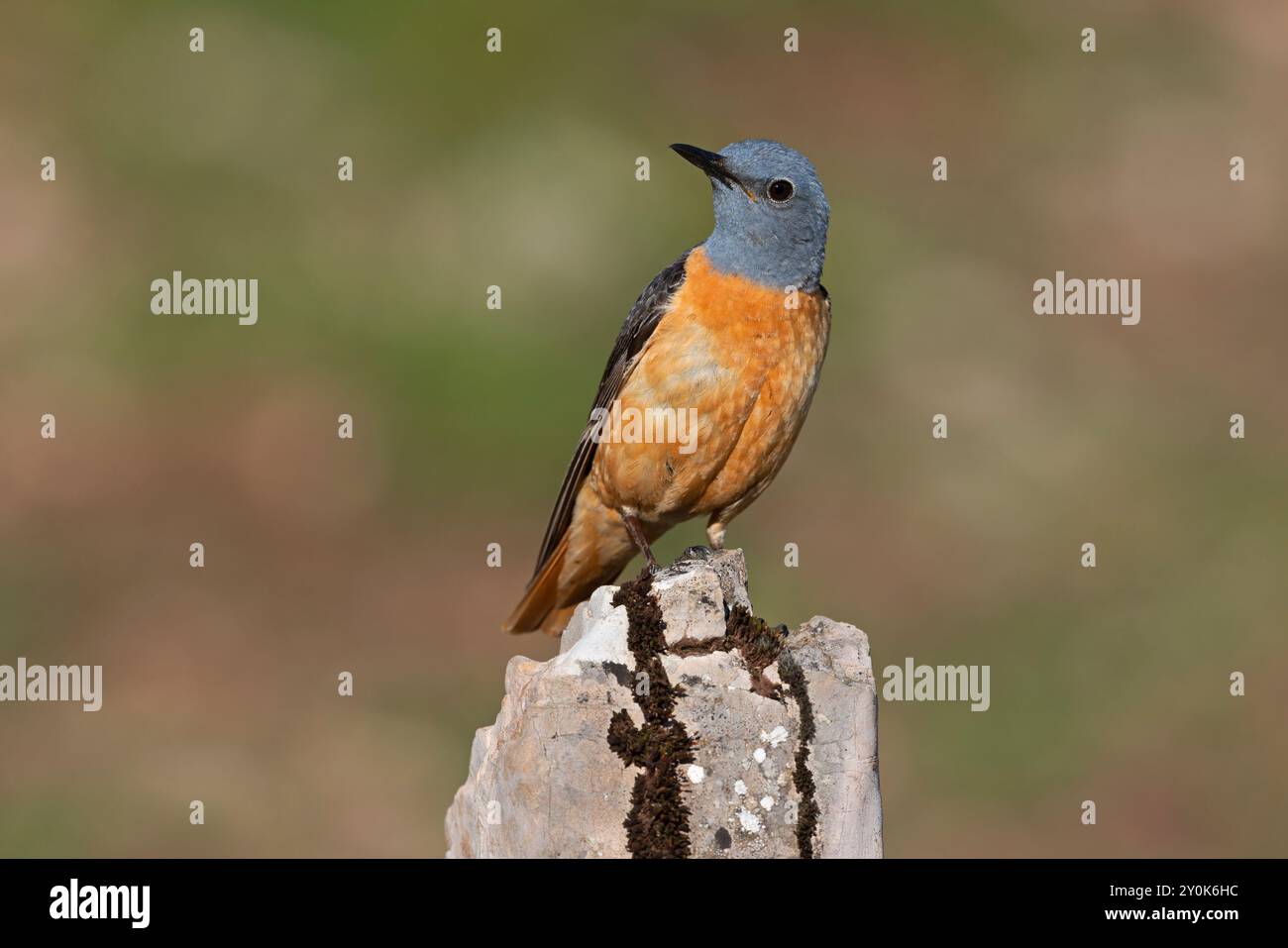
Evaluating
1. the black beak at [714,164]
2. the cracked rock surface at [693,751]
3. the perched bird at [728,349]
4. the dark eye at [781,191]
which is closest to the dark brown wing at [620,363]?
the perched bird at [728,349]

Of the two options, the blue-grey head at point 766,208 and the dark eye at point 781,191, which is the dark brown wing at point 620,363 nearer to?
the blue-grey head at point 766,208

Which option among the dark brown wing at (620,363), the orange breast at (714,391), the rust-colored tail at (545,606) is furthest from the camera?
the rust-colored tail at (545,606)

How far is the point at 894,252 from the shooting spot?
21.7 meters

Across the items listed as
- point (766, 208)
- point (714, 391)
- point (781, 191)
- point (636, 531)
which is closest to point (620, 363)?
point (714, 391)

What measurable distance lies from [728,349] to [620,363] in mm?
723

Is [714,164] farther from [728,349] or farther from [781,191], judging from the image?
[728,349]

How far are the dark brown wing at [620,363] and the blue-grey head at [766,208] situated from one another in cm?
41

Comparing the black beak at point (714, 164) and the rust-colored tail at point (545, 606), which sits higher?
the black beak at point (714, 164)

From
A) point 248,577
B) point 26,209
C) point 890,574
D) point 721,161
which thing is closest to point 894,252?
point 890,574

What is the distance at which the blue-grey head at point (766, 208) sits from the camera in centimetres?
906

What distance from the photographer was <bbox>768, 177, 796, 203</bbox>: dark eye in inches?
358

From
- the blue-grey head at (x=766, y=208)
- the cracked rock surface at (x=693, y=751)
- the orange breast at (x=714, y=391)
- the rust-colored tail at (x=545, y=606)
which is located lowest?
the cracked rock surface at (x=693, y=751)

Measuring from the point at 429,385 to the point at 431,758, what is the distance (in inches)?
205

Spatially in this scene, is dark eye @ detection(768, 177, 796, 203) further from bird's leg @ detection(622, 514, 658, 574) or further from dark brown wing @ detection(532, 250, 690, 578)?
bird's leg @ detection(622, 514, 658, 574)
